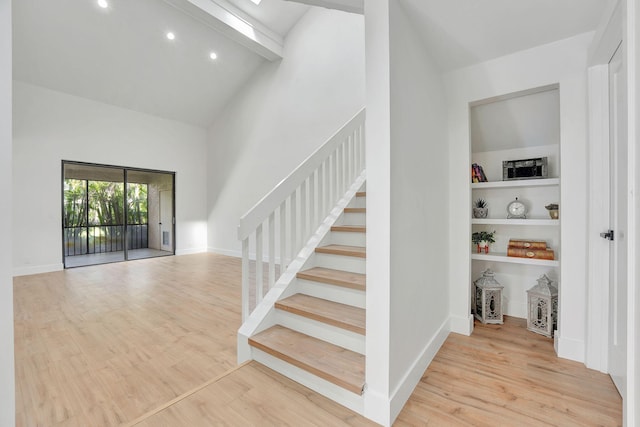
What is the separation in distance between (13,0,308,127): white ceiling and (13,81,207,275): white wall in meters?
0.28

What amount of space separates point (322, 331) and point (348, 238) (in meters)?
0.98

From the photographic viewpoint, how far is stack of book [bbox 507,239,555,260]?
226cm

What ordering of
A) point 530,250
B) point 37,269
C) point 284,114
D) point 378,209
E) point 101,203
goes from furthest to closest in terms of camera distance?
point 101,203, point 284,114, point 37,269, point 530,250, point 378,209

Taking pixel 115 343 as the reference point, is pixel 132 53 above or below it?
above

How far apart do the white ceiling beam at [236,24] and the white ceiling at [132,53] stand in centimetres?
19

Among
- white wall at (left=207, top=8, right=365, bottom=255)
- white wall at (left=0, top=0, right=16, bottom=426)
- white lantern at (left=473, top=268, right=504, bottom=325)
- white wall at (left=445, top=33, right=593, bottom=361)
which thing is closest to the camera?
white wall at (left=0, top=0, right=16, bottom=426)

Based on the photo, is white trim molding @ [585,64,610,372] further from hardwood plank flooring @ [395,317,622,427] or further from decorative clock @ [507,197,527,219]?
decorative clock @ [507,197,527,219]

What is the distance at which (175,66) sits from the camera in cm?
530

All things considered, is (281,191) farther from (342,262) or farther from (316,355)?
(316,355)

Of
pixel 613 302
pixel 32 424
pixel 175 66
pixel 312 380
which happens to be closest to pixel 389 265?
pixel 312 380

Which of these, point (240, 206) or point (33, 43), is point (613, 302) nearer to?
point (240, 206)

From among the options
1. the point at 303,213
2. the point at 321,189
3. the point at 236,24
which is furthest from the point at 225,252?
the point at 236,24

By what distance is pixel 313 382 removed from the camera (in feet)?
5.22

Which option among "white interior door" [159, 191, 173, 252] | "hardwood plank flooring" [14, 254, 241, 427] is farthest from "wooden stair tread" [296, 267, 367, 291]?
"white interior door" [159, 191, 173, 252]
